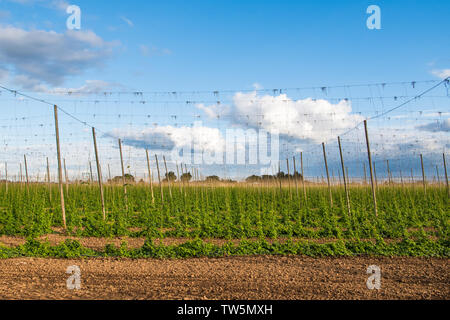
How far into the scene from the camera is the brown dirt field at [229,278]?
6504 millimetres

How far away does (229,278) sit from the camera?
7500 mm

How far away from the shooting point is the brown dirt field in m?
6.50
